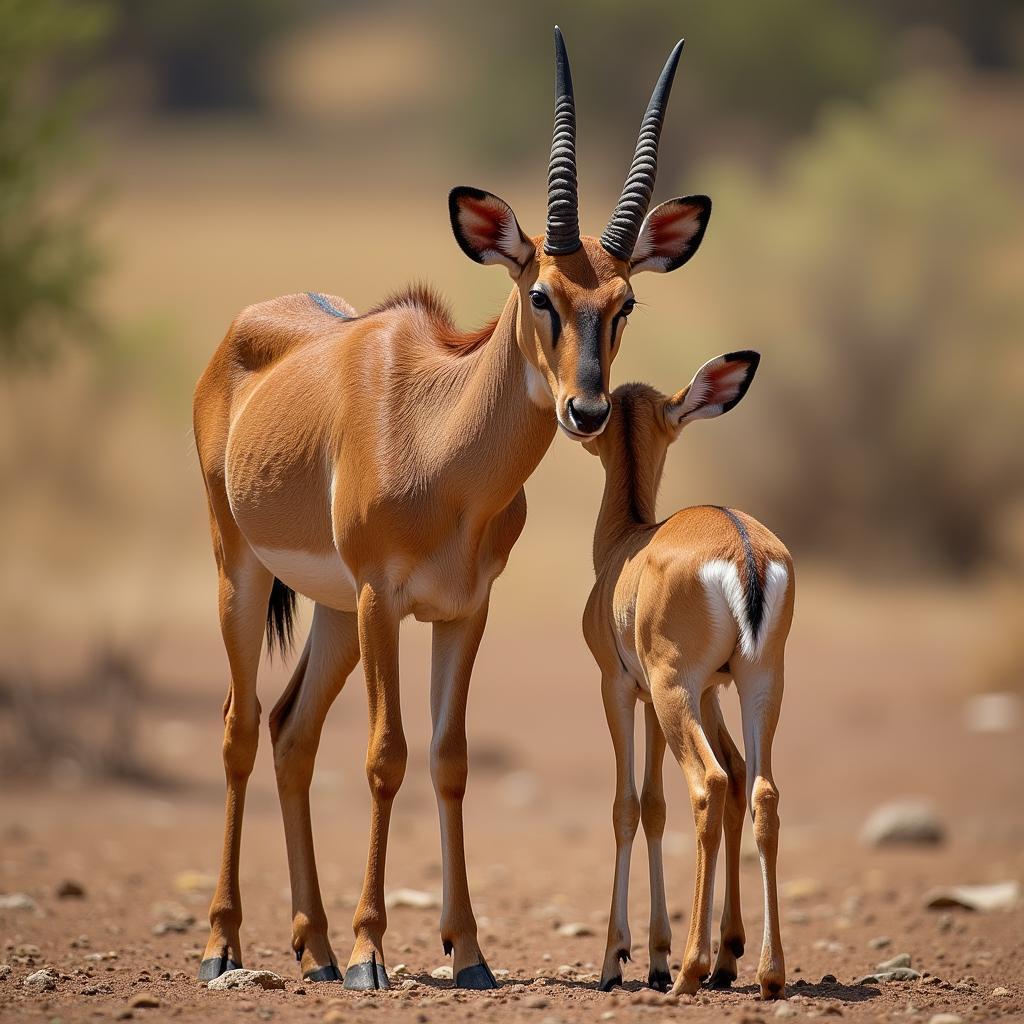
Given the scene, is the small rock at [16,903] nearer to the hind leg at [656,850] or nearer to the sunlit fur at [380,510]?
the sunlit fur at [380,510]

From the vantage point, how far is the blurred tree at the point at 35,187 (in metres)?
17.9

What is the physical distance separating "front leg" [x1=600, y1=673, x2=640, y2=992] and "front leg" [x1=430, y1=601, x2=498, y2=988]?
1.76 ft

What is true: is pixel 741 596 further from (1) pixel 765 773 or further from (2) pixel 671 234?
(2) pixel 671 234

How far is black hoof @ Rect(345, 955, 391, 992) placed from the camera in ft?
24.6

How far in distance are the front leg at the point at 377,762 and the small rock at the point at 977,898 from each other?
4.20m

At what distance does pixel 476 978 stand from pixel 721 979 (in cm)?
105

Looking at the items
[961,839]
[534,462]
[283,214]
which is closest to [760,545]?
[534,462]

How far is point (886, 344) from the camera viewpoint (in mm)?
26375

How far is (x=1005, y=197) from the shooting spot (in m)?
26.4

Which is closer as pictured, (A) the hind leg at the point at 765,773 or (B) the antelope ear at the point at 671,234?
(A) the hind leg at the point at 765,773

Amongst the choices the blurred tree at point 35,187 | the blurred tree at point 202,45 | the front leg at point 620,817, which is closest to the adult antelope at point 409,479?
the front leg at point 620,817

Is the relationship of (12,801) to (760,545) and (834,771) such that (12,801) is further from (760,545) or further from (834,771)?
(760,545)

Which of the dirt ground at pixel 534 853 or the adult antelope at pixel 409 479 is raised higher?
the adult antelope at pixel 409 479

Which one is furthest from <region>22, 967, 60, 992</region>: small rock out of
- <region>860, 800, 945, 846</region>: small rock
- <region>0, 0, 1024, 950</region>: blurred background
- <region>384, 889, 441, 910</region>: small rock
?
<region>860, 800, 945, 846</region>: small rock
